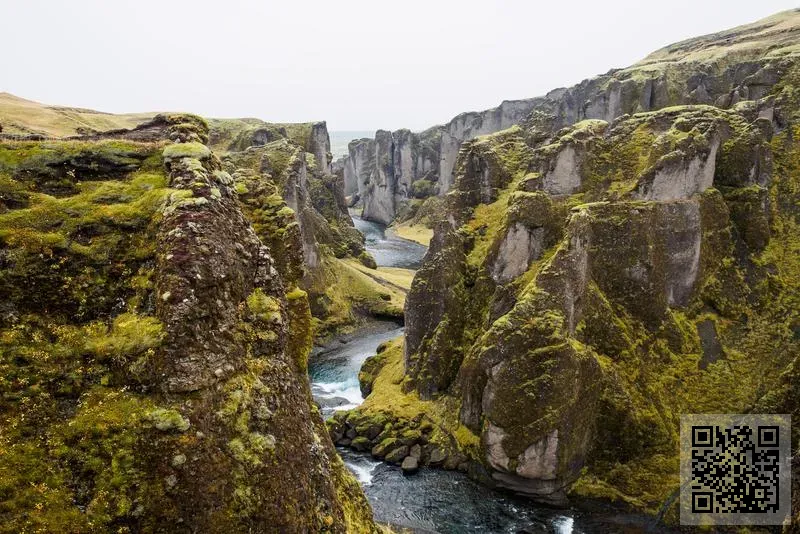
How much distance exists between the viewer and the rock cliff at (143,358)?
13289 millimetres

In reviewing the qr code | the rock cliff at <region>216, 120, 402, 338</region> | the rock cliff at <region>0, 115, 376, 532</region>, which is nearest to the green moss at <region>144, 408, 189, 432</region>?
the rock cliff at <region>0, 115, 376, 532</region>

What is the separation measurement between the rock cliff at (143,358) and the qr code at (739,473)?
91.1 ft

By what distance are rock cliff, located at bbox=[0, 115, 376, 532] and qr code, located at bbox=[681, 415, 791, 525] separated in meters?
27.8

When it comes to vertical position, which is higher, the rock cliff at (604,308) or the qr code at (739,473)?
the rock cliff at (604,308)

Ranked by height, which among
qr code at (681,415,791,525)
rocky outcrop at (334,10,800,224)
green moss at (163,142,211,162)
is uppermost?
rocky outcrop at (334,10,800,224)

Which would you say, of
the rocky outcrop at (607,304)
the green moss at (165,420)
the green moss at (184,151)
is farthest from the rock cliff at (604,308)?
the green moss at (165,420)

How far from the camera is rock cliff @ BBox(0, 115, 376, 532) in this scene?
43.6 ft

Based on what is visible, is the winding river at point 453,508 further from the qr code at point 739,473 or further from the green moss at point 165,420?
the green moss at point 165,420

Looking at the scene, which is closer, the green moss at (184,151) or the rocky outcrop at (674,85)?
the green moss at (184,151)

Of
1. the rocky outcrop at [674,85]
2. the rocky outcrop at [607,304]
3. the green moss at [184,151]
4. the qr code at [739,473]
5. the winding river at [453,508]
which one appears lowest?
the winding river at [453,508]

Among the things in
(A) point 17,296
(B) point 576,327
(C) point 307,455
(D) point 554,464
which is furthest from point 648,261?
(A) point 17,296

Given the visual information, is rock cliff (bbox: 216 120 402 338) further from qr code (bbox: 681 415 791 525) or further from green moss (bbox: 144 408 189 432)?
qr code (bbox: 681 415 791 525)

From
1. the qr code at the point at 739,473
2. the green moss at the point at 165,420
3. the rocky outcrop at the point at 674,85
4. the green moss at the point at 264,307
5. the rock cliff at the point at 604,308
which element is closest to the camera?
the green moss at the point at 165,420

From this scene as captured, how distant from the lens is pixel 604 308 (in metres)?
41.5
